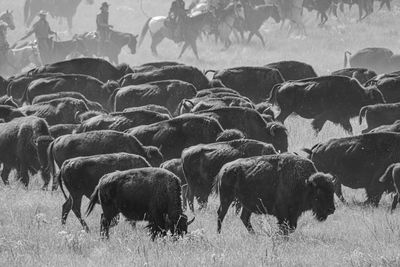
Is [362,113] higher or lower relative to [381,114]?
lower

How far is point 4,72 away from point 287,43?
408 inches

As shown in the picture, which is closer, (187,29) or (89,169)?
(89,169)

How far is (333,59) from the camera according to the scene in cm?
3209

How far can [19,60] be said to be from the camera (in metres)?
35.1

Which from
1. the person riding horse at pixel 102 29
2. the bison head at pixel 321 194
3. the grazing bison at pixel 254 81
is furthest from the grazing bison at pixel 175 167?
the person riding horse at pixel 102 29

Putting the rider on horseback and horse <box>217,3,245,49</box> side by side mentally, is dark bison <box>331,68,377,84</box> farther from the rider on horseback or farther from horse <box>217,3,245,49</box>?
horse <box>217,3,245,49</box>

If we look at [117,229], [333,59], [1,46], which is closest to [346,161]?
[117,229]

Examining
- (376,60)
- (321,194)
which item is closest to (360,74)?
(376,60)

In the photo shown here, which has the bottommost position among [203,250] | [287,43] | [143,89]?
[287,43]

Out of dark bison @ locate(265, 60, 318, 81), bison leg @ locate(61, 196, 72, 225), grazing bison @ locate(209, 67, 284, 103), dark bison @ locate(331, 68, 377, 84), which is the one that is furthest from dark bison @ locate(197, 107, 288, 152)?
dark bison @ locate(331, 68, 377, 84)

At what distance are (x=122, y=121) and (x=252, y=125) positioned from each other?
6.24 feet

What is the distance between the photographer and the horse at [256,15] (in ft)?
118

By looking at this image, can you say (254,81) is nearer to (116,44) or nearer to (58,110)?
(58,110)

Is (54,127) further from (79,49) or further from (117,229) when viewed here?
(79,49)
